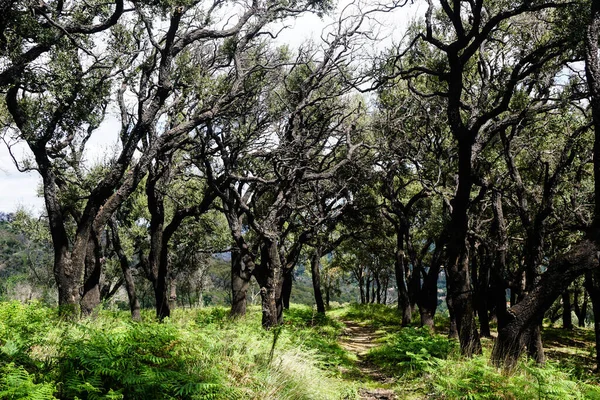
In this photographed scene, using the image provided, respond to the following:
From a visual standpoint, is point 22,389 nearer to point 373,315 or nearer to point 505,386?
point 505,386

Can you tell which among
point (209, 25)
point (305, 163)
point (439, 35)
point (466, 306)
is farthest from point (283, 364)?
point (439, 35)

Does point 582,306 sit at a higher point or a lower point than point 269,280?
lower

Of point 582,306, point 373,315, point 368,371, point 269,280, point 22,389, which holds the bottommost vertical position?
point 373,315

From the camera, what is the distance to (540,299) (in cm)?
746

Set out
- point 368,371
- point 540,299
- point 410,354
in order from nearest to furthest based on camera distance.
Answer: point 540,299, point 410,354, point 368,371

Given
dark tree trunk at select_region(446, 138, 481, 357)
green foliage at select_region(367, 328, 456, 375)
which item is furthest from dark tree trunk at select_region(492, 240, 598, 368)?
green foliage at select_region(367, 328, 456, 375)

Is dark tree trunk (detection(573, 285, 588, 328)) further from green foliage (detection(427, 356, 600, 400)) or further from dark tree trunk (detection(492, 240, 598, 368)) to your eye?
green foliage (detection(427, 356, 600, 400))

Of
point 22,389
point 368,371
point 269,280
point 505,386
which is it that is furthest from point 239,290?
point 22,389

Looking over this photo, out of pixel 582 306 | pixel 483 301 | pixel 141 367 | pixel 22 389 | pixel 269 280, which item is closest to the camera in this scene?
pixel 22 389

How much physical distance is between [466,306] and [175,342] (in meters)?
6.50

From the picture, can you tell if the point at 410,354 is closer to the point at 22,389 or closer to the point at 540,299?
the point at 540,299

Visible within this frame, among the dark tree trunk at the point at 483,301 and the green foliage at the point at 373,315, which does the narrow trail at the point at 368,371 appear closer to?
the dark tree trunk at the point at 483,301

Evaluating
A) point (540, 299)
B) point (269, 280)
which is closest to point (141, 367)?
point (540, 299)

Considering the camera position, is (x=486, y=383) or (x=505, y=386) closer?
(x=505, y=386)
